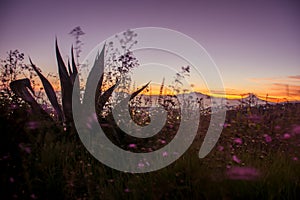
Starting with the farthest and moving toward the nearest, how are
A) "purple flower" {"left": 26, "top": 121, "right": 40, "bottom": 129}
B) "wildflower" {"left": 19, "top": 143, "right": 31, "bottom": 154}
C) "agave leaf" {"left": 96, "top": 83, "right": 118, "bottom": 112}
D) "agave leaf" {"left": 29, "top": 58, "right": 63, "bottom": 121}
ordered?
1. "agave leaf" {"left": 29, "top": 58, "right": 63, "bottom": 121}
2. "agave leaf" {"left": 96, "top": 83, "right": 118, "bottom": 112}
3. "purple flower" {"left": 26, "top": 121, "right": 40, "bottom": 129}
4. "wildflower" {"left": 19, "top": 143, "right": 31, "bottom": 154}

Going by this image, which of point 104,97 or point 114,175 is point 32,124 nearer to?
point 114,175

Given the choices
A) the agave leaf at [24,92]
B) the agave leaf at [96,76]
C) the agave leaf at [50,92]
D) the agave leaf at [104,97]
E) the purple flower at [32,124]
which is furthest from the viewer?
the agave leaf at [50,92]

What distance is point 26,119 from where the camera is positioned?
133 inches

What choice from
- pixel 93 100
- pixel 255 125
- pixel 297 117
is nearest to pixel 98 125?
pixel 93 100

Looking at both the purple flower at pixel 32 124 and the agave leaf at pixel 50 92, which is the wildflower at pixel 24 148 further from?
the agave leaf at pixel 50 92

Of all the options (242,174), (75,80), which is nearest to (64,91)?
(75,80)

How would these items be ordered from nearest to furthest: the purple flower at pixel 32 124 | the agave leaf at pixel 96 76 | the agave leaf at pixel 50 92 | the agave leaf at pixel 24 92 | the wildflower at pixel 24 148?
the wildflower at pixel 24 148 → the purple flower at pixel 32 124 → the agave leaf at pixel 24 92 → the agave leaf at pixel 96 76 → the agave leaf at pixel 50 92

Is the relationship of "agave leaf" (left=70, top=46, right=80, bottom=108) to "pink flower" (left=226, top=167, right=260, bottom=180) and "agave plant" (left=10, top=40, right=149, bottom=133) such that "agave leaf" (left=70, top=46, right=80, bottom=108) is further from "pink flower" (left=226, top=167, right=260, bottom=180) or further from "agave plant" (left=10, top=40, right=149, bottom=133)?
"pink flower" (left=226, top=167, right=260, bottom=180)

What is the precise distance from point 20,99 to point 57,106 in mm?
467

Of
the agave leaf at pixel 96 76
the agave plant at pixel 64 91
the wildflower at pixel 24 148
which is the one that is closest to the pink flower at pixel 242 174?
the wildflower at pixel 24 148

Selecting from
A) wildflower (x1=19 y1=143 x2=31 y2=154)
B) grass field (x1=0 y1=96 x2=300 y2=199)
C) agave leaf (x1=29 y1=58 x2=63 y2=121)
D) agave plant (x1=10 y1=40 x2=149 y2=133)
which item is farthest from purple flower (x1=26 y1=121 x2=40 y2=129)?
agave leaf (x1=29 y1=58 x2=63 y2=121)

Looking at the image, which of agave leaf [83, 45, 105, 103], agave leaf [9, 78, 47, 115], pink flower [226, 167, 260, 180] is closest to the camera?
pink flower [226, 167, 260, 180]

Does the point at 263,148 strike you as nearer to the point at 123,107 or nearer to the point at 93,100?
the point at 123,107

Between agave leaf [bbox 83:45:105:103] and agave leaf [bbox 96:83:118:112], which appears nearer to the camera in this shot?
agave leaf [bbox 96:83:118:112]
